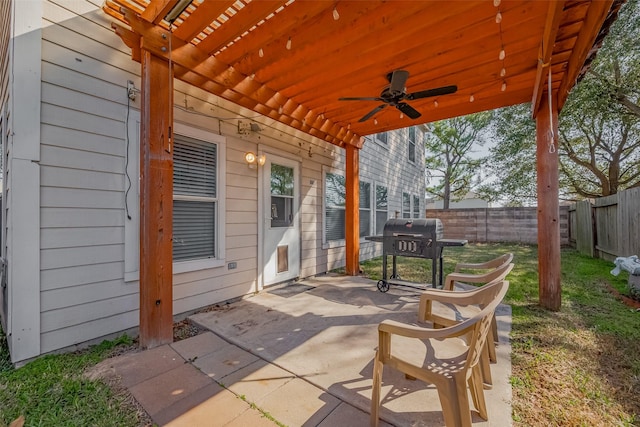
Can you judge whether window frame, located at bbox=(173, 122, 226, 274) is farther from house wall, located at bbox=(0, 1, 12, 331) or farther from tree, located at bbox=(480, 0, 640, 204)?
tree, located at bbox=(480, 0, 640, 204)

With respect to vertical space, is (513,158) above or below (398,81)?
above

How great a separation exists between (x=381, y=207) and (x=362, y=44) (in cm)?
577

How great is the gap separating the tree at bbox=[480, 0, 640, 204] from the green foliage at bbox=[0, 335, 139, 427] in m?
7.00

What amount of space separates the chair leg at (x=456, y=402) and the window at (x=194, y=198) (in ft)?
9.96

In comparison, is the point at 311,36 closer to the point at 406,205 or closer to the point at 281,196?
the point at 281,196

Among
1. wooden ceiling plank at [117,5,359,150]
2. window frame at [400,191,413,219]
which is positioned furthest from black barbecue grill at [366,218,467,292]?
window frame at [400,191,413,219]

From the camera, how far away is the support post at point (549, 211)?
3.48m

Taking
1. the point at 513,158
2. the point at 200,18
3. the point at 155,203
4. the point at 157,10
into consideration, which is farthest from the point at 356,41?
the point at 513,158

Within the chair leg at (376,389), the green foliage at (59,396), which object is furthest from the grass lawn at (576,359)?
the green foliage at (59,396)

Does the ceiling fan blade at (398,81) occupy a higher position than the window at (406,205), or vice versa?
the ceiling fan blade at (398,81)

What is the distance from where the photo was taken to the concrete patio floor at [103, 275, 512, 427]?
1.73m

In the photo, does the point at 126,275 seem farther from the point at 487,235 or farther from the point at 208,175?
the point at 487,235

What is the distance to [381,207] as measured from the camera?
811cm

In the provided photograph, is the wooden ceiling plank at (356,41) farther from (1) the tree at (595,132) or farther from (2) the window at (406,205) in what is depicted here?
(2) the window at (406,205)
